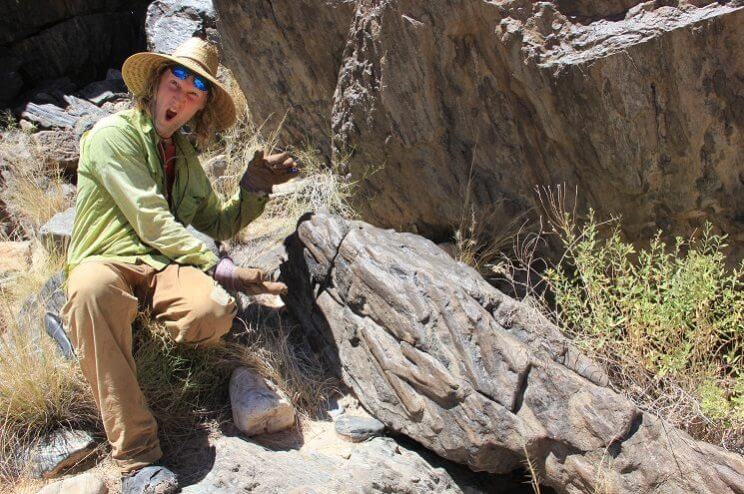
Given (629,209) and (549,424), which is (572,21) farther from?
(549,424)

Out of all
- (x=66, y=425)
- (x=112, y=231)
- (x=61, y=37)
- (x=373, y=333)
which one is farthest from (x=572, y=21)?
(x=61, y=37)

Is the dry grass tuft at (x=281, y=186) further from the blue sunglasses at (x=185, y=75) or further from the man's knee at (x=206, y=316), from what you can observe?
the man's knee at (x=206, y=316)

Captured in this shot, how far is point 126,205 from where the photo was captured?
346 centimetres

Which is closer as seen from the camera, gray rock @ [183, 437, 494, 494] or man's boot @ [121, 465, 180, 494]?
man's boot @ [121, 465, 180, 494]

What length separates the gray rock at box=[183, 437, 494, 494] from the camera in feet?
10.8

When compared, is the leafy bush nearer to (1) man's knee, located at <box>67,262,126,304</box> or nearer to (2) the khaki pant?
(2) the khaki pant

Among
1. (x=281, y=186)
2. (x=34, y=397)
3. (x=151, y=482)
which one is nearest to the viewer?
(x=151, y=482)

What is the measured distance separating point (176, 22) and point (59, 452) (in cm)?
A: 549

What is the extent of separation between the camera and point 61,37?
26.5ft

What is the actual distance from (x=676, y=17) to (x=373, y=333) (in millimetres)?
2137

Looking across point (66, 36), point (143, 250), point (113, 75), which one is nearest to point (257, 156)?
point (143, 250)

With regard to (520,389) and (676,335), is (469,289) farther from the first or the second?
(676,335)

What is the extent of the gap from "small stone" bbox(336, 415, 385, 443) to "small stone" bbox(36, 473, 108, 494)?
3.76 feet

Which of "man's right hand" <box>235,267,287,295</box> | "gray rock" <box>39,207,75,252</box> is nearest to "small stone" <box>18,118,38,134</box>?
"gray rock" <box>39,207,75,252</box>
